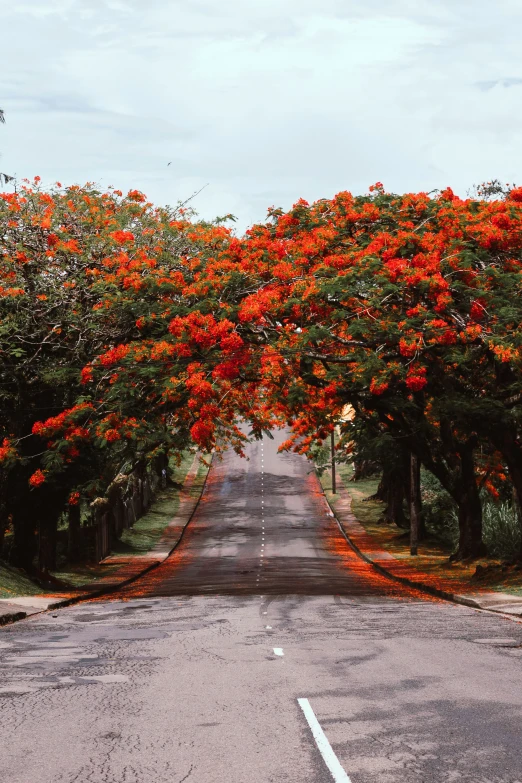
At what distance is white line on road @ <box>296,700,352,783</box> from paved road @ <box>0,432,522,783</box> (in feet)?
0.10

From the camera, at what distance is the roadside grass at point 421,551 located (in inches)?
1008

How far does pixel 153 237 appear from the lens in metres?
25.8

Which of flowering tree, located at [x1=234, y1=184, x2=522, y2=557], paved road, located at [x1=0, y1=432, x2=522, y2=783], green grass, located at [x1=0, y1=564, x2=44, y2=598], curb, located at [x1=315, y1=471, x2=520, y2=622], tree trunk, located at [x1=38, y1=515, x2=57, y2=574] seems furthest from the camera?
tree trunk, located at [x1=38, y1=515, x2=57, y2=574]

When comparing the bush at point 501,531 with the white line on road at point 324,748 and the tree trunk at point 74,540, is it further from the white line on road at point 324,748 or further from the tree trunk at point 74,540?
the white line on road at point 324,748

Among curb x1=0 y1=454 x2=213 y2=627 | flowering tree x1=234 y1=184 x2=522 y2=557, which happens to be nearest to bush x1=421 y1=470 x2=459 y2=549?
curb x1=0 y1=454 x2=213 y2=627

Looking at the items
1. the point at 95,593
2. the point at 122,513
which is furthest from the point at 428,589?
the point at 122,513

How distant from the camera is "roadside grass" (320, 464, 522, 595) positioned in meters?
25.6

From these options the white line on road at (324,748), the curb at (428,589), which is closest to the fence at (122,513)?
the curb at (428,589)

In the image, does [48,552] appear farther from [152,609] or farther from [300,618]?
[300,618]

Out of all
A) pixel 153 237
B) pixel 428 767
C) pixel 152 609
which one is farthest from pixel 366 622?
pixel 153 237

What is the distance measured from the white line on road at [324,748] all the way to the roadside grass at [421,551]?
1498 centimetres

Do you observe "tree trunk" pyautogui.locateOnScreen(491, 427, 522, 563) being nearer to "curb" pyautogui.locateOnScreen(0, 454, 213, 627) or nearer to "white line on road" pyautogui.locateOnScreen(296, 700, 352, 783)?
"curb" pyautogui.locateOnScreen(0, 454, 213, 627)

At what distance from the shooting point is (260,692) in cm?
968

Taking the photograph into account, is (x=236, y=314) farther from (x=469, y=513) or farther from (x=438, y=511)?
(x=438, y=511)
